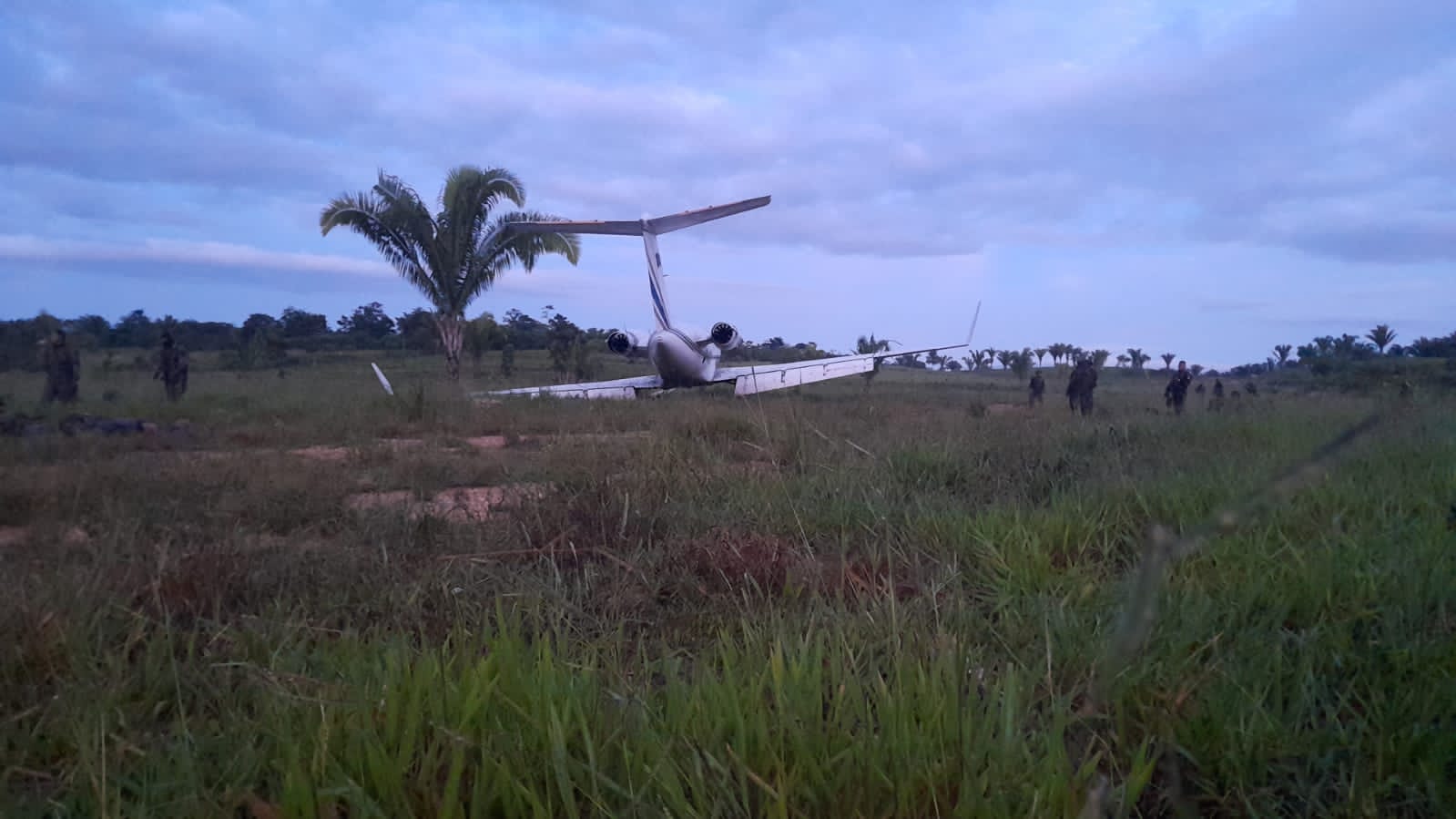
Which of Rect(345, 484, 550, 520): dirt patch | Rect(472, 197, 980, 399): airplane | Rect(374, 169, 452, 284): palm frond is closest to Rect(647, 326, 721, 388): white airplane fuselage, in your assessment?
Rect(472, 197, 980, 399): airplane

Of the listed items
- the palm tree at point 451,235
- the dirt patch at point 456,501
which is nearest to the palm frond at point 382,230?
the palm tree at point 451,235

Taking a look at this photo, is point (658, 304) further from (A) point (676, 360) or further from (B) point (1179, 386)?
(B) point (1179, 386)

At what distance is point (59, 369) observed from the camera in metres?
12.3

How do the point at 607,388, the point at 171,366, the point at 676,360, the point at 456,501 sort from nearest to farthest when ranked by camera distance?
1. the point at 456,501
2. the point at 171,366
3. the point at 676,360
4. the point at 607,388

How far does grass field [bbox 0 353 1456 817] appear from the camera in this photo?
1.77 metres

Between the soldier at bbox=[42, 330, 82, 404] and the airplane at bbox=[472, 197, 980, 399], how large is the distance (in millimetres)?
7711

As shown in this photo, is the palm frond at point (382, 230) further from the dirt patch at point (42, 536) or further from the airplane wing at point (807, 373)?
the dirt patch at point (42, 536)

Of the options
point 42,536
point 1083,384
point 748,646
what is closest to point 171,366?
point 42,536

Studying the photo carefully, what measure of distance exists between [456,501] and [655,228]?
14500mm

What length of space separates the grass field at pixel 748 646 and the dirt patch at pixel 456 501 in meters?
0.06

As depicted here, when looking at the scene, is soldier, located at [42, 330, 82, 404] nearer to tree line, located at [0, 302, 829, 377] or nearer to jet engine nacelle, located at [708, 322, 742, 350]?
tree line, located at [0, 302, 829, 377]

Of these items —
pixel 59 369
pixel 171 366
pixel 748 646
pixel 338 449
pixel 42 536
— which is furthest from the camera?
pixel 171 366

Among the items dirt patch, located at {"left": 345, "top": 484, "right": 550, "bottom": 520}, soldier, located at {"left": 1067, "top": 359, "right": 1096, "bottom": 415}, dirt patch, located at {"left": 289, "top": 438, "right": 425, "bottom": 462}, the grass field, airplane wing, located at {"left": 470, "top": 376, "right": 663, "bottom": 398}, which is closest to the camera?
the grass field

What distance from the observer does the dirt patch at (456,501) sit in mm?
4664
